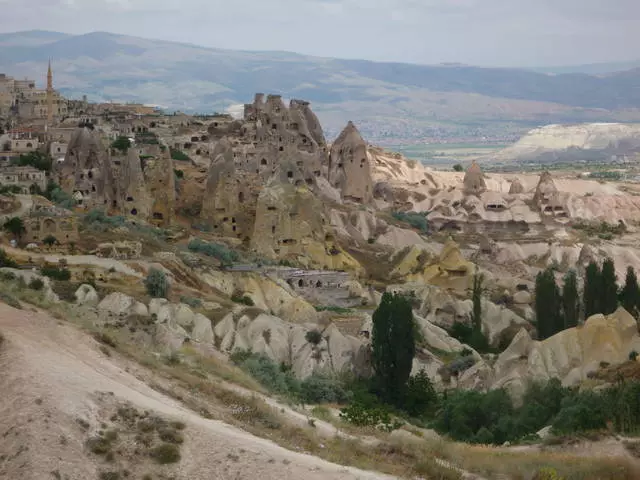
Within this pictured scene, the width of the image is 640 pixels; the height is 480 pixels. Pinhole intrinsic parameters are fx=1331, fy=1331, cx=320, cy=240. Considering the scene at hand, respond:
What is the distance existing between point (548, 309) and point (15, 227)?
1938cm

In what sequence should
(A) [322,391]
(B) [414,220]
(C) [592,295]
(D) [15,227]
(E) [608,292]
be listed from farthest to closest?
1. (B) [414,220]
2. (E) [608,292]
3. (C) [592,295]
4. (D) [15,227]
5. (A) [322,391]

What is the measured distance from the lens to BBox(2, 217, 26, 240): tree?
155 feet

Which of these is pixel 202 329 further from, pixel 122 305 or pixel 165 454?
pixel 165 454

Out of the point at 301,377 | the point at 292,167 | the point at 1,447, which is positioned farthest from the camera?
the point at 292,167

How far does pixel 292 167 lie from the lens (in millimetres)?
65625

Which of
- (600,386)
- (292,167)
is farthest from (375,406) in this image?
(292,167)

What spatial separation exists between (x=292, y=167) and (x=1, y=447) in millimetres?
49426

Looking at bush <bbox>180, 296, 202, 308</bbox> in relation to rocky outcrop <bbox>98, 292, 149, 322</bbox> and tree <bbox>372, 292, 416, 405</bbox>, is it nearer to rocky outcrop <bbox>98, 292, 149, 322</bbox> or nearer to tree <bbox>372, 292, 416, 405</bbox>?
rocky outcrop <bbox>98, 292, 149, 322</bbox>

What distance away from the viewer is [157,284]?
42125mm

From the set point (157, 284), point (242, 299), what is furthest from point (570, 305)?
point (157, 284)

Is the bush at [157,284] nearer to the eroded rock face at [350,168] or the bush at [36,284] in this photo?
the bush at [36,284]

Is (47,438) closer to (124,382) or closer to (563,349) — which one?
(124,382)

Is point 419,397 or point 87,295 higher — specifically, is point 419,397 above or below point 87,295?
below

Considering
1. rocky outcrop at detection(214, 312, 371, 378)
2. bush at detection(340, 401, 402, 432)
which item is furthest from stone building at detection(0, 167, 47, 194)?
bush at detection(340, 401, 402, 432)
